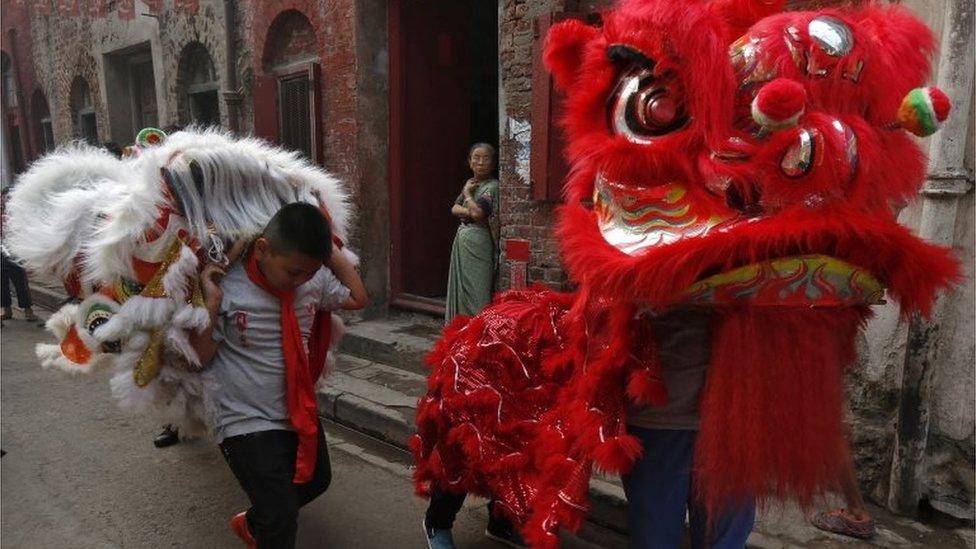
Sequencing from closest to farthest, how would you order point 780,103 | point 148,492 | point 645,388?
point 780,103 → point 645,388 → point 148,492

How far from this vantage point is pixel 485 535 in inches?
128

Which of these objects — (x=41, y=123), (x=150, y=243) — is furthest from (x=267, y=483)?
(x=41, y=123)

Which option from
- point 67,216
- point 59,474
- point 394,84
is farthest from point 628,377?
point 394,84

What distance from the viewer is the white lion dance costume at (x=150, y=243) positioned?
2301 millimetres

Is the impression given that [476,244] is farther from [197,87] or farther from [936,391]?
[197,87]

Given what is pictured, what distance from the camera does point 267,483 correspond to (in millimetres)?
2371

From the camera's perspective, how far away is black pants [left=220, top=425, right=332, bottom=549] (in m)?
Result: 2.37

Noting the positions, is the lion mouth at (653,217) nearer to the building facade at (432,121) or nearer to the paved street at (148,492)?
the building facade at (432,121)

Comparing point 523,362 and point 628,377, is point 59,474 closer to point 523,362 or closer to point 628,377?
point 523,362

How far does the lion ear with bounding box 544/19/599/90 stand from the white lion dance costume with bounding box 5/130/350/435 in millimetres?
1273

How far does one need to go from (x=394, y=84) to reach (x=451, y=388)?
4.89 meters

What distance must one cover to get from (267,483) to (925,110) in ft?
7.32

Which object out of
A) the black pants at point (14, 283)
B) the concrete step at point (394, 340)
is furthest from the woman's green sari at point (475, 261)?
the black pants at point (14, 283)

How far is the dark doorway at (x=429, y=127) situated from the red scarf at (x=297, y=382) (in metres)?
3.80
